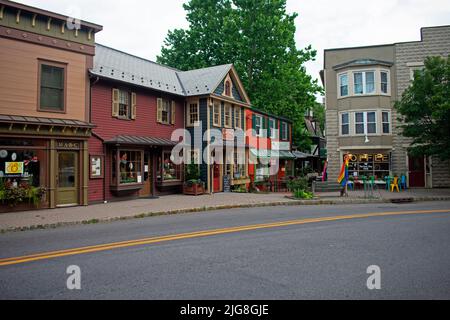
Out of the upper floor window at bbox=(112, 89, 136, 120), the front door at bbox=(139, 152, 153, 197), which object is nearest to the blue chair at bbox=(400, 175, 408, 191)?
the front door at bbox=(139, 152, 153, 197)

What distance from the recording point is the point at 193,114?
21.1m

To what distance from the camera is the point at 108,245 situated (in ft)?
22.6

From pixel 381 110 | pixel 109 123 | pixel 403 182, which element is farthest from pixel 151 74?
pixel 403 182

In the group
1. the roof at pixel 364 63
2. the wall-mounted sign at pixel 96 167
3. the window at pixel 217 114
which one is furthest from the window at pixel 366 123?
the wall-mounted sign at pixel 96 167

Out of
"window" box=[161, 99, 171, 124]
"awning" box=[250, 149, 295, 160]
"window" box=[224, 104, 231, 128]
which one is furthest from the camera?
"awning" box=[250, 149, 295, 160]

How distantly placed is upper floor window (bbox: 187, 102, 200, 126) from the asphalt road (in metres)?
12.6

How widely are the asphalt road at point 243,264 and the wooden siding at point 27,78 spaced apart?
641 centimetres

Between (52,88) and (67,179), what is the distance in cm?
398

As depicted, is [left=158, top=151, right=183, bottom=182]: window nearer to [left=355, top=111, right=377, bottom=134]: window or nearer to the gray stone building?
the gray stone building

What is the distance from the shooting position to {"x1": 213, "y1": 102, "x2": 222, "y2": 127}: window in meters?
21.5

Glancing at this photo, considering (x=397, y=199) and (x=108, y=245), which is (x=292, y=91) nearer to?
(x=397, y=199)

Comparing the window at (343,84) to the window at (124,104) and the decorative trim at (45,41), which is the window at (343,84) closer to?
the window at (124,104)
